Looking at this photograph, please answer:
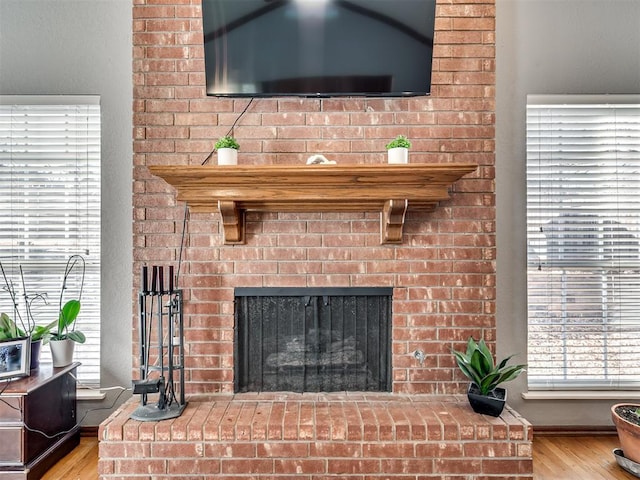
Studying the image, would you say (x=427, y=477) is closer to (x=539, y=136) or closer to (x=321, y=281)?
(x=321, y=281)

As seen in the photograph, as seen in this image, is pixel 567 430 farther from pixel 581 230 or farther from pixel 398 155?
pixel 398 155

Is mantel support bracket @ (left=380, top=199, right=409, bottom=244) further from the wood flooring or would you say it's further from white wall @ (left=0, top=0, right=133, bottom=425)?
white wall @ (left=0, top=0, right=133, bottom=425)

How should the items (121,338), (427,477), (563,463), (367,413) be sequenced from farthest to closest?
(121,338) → (563,463) → (367,413) → (427,477)

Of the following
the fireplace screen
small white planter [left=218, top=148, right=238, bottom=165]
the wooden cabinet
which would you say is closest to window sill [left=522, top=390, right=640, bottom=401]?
the fireplace screen

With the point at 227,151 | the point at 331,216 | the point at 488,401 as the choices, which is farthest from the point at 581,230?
the point at 227,151

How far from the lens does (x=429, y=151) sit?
213 cm

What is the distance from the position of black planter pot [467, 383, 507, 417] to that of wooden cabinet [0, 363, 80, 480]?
6.76ft

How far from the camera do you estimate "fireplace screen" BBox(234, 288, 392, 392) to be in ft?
6.97

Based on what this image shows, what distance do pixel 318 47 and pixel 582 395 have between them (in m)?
2.42

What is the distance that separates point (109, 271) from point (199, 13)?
150 centimetres

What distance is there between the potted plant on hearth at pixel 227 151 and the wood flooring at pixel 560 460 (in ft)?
5.39

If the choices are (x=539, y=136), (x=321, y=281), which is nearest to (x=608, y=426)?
(x=539, y=136)

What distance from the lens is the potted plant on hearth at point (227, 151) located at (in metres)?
1.95

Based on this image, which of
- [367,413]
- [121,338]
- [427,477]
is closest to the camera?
[427,477]
